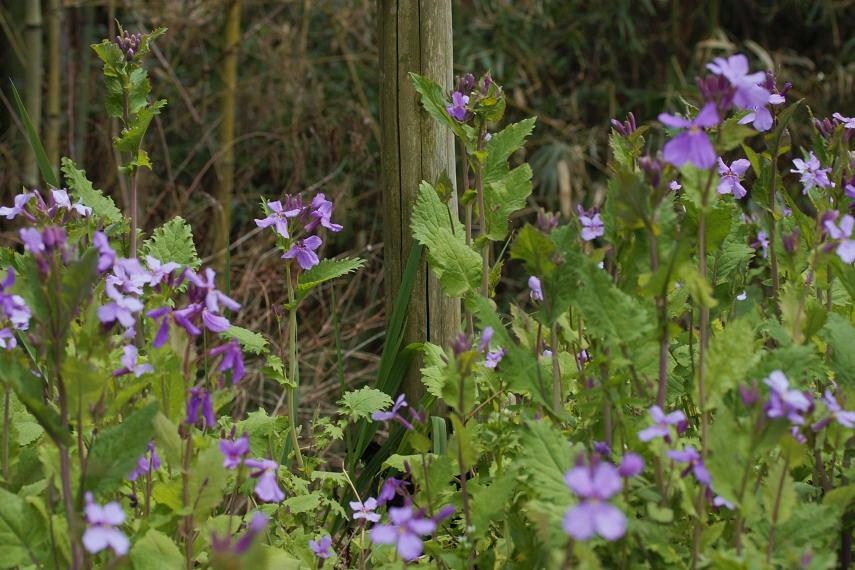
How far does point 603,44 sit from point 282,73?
1.88 metres

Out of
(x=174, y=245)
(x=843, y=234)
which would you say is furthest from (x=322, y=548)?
(x=843, y=234)

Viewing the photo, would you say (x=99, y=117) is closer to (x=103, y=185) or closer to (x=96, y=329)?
(x=103, y=185)

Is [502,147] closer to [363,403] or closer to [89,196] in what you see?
[363,403]

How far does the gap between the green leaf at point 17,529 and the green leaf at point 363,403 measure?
29.6 inches

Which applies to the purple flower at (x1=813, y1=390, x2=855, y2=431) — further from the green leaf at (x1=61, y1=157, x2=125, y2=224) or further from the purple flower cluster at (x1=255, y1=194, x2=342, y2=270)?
the green leaf at (x1=61, y1=157, x2=125, y2=224)

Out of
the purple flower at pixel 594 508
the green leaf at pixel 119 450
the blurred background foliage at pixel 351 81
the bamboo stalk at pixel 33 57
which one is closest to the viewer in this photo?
the purple flower at pixel 594 508

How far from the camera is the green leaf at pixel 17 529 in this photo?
147 centimetres

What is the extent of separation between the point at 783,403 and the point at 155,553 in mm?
868

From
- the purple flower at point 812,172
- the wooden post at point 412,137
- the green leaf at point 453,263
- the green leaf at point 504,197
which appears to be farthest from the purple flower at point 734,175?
the wooden post at point 412,137

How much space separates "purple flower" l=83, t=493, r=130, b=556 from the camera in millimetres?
1180

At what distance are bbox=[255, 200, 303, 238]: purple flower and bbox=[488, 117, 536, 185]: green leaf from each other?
38cm

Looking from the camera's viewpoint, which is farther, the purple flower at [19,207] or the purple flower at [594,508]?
the purple flower at [19,207]

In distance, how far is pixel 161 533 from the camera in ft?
5.04

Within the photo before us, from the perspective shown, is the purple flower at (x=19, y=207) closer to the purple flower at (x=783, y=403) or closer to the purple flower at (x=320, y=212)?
the purple flower at (x=320, y=212)
